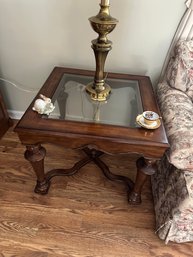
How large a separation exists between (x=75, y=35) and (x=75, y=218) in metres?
1.12

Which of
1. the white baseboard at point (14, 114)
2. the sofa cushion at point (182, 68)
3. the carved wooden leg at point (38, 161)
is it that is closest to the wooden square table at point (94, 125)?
the carved wooden leg at point (38, 161)

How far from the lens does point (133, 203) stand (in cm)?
126

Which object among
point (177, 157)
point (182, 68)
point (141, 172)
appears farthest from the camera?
point (182, 68)

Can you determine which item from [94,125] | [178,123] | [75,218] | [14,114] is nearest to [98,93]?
[94,125]

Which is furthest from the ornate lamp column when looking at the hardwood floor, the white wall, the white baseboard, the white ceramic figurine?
the white baseboard

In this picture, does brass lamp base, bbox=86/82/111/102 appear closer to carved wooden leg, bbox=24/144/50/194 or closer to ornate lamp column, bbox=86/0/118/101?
ornate lamp column, bbox=86/0/118/101

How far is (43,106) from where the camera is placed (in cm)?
96

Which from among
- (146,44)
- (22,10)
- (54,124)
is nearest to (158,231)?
(54,124)

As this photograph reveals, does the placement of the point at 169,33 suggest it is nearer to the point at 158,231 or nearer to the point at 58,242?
the point at 158,231

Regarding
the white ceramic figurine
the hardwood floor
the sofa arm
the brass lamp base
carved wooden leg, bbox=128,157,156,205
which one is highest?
the white ceramic figurine

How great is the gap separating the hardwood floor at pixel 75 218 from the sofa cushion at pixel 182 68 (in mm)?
657

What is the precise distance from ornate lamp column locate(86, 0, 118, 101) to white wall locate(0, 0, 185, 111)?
348 mm

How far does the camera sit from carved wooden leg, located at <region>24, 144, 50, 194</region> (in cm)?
103

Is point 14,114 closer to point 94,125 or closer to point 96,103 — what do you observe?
point 96,103
